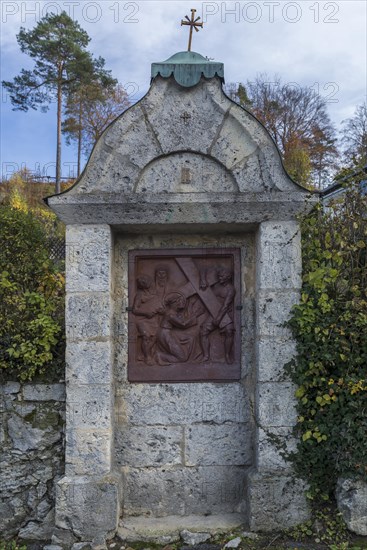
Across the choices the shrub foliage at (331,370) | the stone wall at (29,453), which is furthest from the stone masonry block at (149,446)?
the shrub foliage at (331,370)

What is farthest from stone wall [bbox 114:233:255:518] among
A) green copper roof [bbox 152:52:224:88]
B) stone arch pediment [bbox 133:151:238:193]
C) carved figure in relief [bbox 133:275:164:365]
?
green copper roof [bbox 152:52:224:88]

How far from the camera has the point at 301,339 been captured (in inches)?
137

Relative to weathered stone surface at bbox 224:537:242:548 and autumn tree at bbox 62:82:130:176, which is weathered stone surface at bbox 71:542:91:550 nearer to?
weathered stone surface at bbox 224:537:242:548

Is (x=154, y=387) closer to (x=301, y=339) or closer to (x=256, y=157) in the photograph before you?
(x=301, y=339)

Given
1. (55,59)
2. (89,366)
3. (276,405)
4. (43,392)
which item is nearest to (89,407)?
(89,366)

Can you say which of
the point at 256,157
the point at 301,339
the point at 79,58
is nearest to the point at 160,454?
the point at 301,339

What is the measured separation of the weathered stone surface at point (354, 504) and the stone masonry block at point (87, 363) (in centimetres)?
176

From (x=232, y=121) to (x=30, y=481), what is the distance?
9.81 feet

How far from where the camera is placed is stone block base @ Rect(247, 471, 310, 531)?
345 centimetres

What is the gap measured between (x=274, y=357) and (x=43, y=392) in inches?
66.8

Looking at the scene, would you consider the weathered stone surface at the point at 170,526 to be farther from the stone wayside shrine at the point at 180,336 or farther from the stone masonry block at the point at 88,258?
the stone masonry block at the point at 88,258

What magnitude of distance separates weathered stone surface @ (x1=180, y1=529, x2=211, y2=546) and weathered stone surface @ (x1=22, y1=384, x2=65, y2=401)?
127cm

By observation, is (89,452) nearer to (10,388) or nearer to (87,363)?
(87,363)

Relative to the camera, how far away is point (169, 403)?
3729mm
